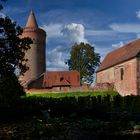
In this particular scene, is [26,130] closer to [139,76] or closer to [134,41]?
[139,76]

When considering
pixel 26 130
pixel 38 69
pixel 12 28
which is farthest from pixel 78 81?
pixel 26 130

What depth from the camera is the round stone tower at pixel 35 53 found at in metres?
90.4

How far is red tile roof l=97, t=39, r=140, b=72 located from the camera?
69688 mm

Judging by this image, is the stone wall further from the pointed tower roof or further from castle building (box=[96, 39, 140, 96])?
the pointed tower roof

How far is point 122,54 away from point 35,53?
22032 millimetres

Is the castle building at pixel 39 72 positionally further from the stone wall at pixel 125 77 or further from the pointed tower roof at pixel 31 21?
the stone wall at pixel 125 77

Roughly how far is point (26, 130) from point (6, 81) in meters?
7.98

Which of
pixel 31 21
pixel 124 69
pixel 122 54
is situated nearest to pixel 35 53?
pixel 31 21

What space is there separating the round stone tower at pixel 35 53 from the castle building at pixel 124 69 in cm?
1356

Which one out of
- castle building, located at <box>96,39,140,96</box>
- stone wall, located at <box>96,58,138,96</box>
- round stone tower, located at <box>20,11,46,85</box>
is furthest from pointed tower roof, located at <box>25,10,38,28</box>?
stone wall, located at <box>96,58,138,96</box>

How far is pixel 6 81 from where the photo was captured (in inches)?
989

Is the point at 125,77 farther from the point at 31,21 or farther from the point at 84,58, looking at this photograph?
the point at 31,21

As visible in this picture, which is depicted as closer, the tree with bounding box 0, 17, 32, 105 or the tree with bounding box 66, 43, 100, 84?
the tree with bounding box 0, 17, 32, 105

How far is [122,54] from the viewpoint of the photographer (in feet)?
250
